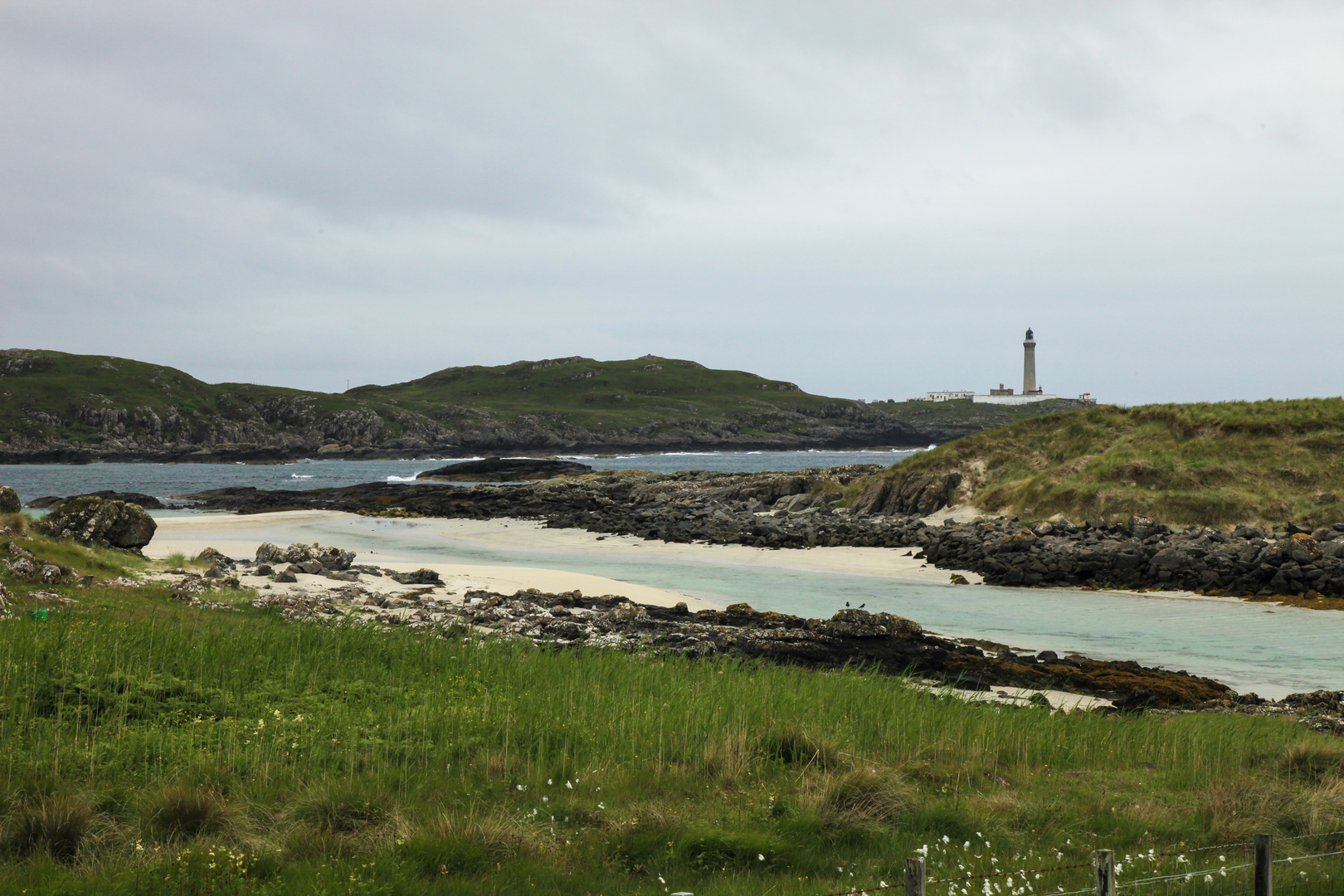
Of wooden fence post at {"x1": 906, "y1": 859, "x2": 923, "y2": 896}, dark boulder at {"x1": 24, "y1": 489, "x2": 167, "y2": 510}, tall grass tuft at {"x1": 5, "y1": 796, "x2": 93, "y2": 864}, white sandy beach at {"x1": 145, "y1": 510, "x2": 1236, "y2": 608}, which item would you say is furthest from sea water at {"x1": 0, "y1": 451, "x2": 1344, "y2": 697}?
dark boulder at {"x1": 24, "y1": 489, "x2": 167, "y2": 510}

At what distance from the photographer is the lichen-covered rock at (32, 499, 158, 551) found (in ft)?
76.7

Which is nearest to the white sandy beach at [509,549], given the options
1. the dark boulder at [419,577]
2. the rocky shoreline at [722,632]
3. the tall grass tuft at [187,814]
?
the dark boulder at [419,577]

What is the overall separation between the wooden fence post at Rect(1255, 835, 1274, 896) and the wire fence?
18.1 inches

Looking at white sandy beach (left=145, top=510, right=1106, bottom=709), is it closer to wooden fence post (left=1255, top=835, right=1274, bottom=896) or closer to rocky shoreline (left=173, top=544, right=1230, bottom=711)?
rocky shoreline (left=173, top=544, right=1230, bottom=711)

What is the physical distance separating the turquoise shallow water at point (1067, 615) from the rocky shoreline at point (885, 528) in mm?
1698

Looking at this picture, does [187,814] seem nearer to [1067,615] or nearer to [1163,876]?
[1163,876]

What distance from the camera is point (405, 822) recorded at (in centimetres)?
671

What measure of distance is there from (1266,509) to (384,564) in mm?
33508

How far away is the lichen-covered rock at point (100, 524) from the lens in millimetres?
23375

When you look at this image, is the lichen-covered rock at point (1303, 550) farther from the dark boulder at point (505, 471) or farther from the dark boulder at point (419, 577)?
the dark boulder at point (505, 471)

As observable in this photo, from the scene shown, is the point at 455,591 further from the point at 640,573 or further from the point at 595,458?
the point at 595,458

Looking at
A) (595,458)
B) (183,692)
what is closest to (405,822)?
(183,692)

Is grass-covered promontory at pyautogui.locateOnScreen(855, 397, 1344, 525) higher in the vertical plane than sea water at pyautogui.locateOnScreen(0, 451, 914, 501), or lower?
higher

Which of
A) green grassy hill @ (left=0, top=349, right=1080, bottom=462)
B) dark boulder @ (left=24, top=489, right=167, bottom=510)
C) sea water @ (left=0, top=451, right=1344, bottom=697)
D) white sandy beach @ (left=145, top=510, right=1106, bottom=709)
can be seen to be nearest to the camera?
sea water @ (left=0, top=451, right=1344, bottom=697)
